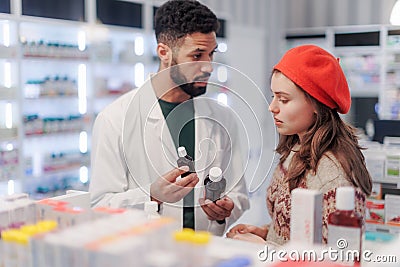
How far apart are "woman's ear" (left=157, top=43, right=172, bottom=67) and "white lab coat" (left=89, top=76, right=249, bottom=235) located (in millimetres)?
173

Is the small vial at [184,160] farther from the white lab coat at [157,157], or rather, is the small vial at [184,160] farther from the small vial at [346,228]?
the small vial at [346,228]

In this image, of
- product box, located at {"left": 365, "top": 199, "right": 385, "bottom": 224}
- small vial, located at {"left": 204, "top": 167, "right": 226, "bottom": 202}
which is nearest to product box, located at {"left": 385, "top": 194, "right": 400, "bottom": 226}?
product box, located at {"left": 365, "top": 199, "right": 385, "bottom": 224}

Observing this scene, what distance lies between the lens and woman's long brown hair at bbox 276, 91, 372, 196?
54.4 inches

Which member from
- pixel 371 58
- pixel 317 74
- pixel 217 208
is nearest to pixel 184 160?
pixel 217 208

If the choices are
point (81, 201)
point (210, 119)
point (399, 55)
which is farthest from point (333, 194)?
point (399, 55)

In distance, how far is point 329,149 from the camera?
1439 mm

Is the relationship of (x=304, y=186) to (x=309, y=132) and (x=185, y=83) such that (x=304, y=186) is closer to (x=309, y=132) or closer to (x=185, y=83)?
(x=309, y=132)

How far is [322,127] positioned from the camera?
1.49 m

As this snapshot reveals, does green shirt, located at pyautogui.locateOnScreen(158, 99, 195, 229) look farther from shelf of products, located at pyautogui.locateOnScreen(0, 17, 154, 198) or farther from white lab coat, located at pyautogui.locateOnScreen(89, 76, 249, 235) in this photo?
shelf of products, located at pyautogui.locateOnScreen(0, 17, 154, 198)

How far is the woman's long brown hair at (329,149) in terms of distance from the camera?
1382mm

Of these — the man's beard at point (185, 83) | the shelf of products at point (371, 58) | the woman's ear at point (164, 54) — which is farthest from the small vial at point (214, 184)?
the shelf of products at point (371, 58)

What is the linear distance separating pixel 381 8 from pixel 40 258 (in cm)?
699

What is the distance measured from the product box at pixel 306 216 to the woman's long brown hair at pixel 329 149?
0.35 metres

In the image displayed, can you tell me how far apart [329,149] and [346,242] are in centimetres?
47
